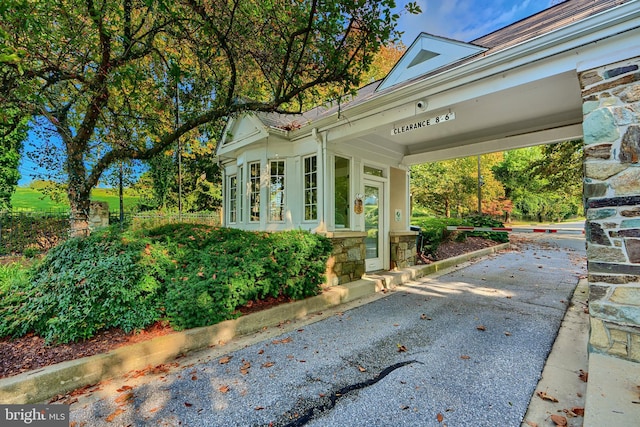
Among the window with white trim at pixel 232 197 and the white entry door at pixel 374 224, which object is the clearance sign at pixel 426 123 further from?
the window with white trim at pixel 232 197

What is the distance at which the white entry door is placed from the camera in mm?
6680

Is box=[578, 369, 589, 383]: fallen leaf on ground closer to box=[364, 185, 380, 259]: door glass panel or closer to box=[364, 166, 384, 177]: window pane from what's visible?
box=[364, 185, 380, 259]: door glass panel

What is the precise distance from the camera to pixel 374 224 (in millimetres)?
6875

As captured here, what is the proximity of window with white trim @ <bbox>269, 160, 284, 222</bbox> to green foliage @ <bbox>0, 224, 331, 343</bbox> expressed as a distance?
2.18m

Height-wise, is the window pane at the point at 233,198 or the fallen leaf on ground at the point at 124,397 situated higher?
the window pane at the point at 233,198

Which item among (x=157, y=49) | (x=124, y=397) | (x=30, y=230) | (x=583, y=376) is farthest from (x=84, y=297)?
(x=30, y=230)

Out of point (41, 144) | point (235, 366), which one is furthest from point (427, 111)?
point (41, 144)

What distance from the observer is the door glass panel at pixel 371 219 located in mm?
6671

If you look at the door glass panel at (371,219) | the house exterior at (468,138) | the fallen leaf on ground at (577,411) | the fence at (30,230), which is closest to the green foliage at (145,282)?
the house exterior at (468,138)

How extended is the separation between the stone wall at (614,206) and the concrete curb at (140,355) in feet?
11.0

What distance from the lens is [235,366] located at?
2883 millimetres

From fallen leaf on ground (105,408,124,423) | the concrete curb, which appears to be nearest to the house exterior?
the concrete curb

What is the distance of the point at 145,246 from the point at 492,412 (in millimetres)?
4054

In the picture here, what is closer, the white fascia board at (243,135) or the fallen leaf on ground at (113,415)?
the fallen leaf on ground at (113,415)
